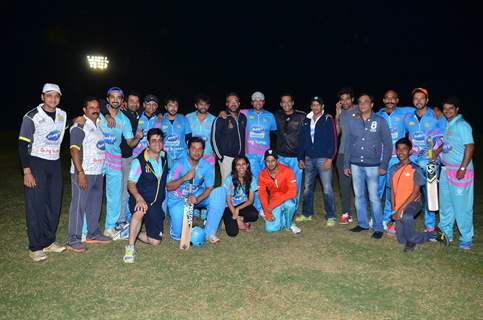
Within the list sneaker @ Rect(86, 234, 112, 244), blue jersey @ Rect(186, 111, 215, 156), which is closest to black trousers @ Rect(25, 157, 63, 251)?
Answer: sneaker @ Rect(86, 234, 112, 244)

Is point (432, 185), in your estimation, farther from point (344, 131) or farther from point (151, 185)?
point (151, 185)

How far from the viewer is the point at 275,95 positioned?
40.3 m

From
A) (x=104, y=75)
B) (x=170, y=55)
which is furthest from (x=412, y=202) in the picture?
(x=170, y=55)

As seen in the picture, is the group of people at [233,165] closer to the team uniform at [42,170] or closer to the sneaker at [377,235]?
the team uniform at [42,170]

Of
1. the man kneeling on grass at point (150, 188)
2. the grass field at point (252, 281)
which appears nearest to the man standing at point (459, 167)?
the grass field at point (252, 281)

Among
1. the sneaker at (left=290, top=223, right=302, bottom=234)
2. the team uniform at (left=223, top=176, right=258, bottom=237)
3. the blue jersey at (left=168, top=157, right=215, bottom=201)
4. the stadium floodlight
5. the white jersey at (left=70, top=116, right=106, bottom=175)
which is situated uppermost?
the stadium floodlight

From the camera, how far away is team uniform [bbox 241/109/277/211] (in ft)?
25.8

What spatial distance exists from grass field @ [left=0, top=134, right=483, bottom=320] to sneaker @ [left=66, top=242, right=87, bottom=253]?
0.30 ft

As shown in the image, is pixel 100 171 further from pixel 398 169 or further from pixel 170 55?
pixel 170 55

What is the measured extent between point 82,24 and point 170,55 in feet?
27.7

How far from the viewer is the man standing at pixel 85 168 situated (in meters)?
5.92

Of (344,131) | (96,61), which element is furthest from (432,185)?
(96,61)

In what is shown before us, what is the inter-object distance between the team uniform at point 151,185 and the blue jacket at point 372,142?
116 inches

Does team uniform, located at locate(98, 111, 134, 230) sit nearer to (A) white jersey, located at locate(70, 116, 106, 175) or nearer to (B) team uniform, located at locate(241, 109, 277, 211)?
(A) white jersey, located at locate(70, 116, 106, 175)
